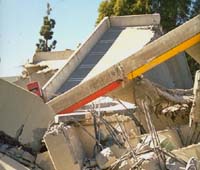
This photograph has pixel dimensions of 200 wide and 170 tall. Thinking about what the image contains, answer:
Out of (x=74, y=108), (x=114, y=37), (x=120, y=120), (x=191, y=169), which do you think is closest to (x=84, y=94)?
(x=74, y=108)

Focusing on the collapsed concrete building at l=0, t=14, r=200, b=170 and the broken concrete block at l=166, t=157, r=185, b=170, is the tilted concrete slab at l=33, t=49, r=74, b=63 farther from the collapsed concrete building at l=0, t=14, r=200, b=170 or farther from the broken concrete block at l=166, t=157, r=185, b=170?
the broken concrete block at l=166, t=157, r=185, b=170

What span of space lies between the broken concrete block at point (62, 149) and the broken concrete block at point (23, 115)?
0.63 m

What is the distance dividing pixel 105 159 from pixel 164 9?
14.6 m

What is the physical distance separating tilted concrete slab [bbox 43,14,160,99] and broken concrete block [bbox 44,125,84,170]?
5158 millimetres

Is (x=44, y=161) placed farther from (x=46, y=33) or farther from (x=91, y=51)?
(x=46, y=33)

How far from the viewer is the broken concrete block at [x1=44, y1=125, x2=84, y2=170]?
5098 mm

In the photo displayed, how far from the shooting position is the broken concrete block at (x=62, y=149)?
5098 mm

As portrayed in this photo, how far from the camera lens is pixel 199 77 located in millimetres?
6809

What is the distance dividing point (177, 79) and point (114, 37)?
7.53 feet

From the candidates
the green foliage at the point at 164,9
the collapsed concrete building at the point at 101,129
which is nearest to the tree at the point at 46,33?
the green foliage at the point at 164,9

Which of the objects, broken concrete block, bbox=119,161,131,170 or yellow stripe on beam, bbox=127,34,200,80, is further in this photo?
yellow stripe on beam, bbox=127,34,200,80

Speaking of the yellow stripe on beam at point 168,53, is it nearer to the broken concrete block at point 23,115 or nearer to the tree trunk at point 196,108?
the tree trunk at point 196,108

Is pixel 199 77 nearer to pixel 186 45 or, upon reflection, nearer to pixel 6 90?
pixel 186 45

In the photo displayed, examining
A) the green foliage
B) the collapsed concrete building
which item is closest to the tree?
the green foliage
